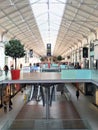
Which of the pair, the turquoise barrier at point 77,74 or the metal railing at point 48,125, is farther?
the metal railing at point 48,125

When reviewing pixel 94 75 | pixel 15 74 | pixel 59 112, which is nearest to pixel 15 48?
pixel 15 74

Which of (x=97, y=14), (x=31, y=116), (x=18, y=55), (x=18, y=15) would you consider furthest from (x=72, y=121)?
(x=18, y=15)

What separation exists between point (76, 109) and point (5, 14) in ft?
52.9

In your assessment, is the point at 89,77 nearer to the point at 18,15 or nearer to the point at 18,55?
the point at 18,55

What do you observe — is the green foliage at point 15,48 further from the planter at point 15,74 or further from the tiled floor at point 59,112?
the tiled floor at point 59,112

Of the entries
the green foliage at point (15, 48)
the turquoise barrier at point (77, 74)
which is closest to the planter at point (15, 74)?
the turquoise barrier at point (77, 74)

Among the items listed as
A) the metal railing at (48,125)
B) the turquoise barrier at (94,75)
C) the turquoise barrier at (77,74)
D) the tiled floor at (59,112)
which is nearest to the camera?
the turquoise barrier at (94,75)

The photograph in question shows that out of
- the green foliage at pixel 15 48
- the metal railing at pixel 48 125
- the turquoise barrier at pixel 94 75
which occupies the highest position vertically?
the green foliage at pixel 15 48

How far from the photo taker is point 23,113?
1542 inches

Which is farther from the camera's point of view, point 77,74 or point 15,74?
point 15,74

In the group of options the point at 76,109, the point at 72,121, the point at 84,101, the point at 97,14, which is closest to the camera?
the point at 72,121

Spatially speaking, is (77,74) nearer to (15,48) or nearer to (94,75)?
(94,75)

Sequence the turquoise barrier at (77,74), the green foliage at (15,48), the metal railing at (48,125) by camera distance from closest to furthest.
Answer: the turquoise barrier at (77,74) < the metal railing at (48,125) < the green foliage at (15,48)

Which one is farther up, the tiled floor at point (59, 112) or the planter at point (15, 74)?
the planter at point (15, 74)
